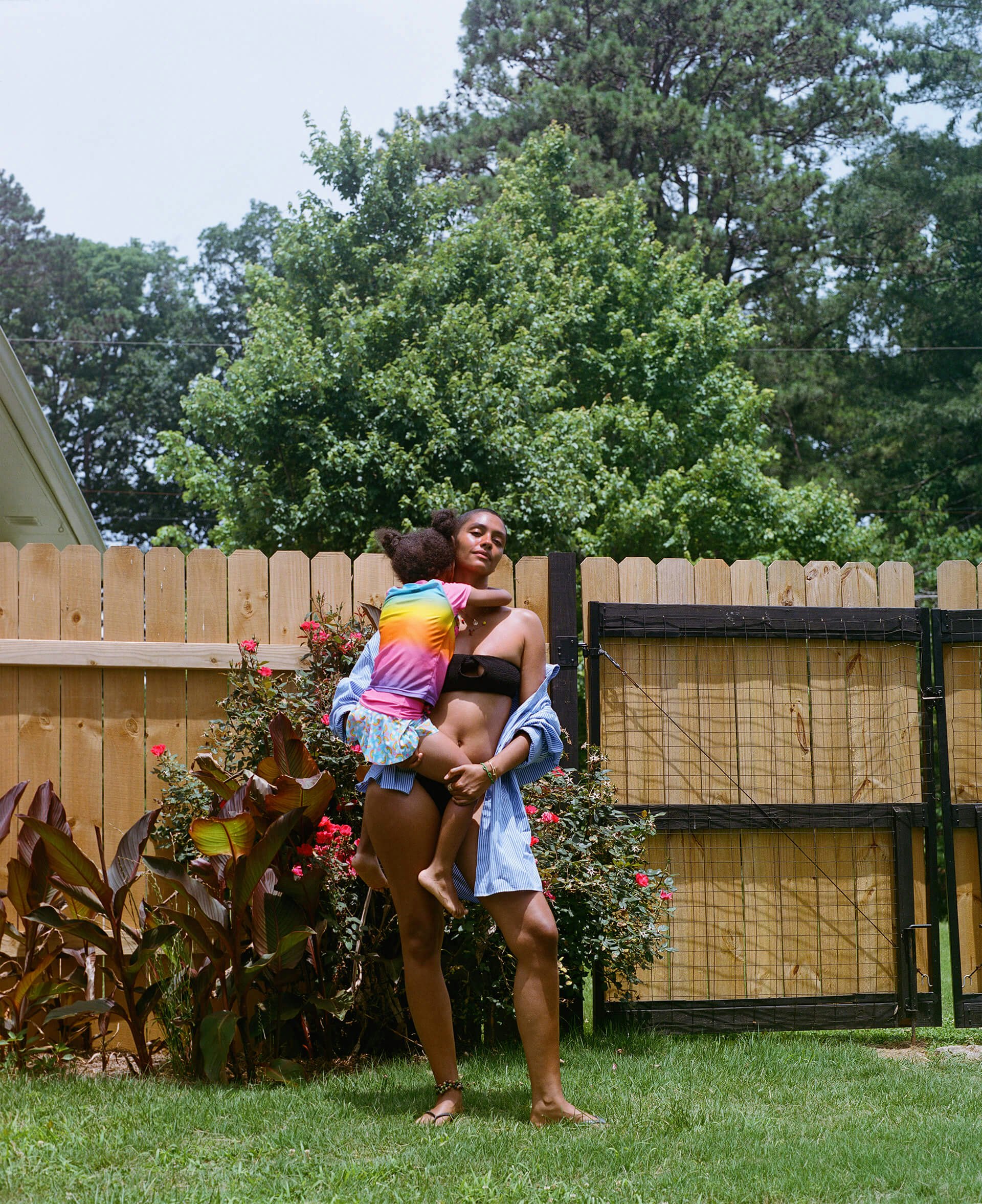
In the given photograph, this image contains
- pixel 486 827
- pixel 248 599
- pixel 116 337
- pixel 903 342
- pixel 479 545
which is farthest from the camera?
pixel 116 337

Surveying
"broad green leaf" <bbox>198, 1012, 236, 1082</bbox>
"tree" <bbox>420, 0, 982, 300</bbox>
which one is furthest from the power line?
"broad green leaf" <bbox>198, 1012, 236, 1082</bbox>

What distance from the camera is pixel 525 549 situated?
12852 millimetres

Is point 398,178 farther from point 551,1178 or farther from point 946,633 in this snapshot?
point 551,1178

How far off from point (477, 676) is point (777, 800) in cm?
210

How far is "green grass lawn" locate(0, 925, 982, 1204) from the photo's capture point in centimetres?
280

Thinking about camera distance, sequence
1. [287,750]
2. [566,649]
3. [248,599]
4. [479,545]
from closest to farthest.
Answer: [479,545], [287,750], [248,599], [566,649]

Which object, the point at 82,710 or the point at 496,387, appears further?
the point at 496,387

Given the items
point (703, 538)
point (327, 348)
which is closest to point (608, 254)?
point (703, 538)

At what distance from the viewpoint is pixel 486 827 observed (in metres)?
3.44

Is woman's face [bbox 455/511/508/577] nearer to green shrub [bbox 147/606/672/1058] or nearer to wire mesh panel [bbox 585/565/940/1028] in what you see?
green shrub [bbox 147/606/672/1058]

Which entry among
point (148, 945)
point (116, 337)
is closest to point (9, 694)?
point (148, 945)

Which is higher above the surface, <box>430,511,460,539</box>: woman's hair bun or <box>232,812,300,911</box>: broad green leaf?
<box>430,511,460,539</box>: woman's hair bun

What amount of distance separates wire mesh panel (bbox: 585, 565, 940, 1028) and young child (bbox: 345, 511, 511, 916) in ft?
5.07

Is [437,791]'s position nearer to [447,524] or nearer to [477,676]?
[477,676]
